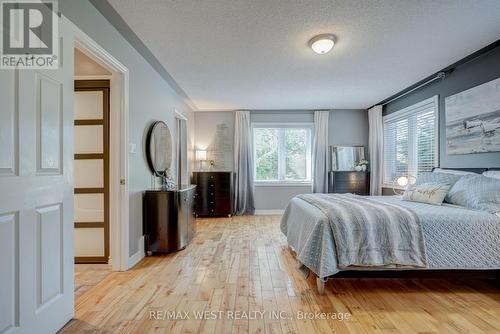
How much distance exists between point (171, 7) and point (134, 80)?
1046 mm

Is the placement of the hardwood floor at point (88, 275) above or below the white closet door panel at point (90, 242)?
below

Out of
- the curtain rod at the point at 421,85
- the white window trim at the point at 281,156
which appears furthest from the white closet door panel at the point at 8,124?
the white window trim at the point at 281,156

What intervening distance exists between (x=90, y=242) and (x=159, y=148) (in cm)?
138

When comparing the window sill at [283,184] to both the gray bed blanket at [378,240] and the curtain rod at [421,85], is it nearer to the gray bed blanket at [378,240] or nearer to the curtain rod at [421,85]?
the curtain rod at [421,85]

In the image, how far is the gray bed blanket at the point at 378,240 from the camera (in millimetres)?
2018

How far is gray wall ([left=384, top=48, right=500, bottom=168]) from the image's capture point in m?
2.78

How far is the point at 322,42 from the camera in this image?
2.55m

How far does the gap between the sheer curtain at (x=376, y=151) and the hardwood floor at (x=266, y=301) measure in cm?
304

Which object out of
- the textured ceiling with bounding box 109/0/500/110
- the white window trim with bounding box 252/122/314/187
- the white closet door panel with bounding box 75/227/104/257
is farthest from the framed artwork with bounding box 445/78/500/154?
the white closet door panel with bounding box 75/227/104/257

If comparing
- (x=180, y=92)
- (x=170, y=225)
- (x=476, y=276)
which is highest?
(x=180, y=92)

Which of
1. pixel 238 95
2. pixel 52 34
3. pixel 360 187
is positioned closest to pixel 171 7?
pixel 52 34

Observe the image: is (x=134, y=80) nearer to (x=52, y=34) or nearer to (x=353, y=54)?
(x=52, y=34)

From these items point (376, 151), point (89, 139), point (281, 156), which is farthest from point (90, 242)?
point (376, 151)

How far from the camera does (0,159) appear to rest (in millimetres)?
1229
